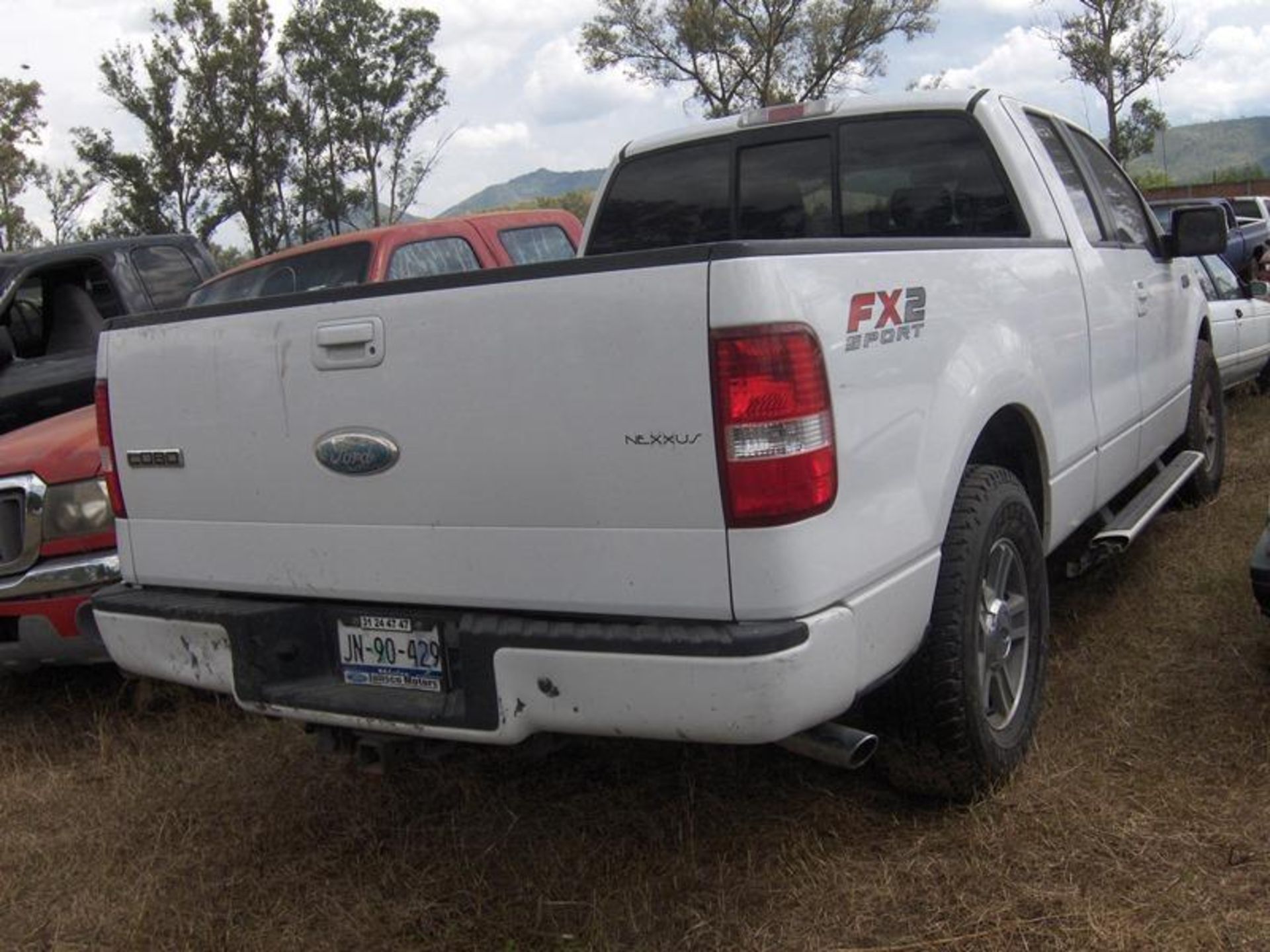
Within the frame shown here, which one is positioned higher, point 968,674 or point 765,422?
point 765,422

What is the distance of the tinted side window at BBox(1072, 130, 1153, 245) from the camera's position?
15.5ft

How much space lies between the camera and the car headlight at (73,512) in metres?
4.22

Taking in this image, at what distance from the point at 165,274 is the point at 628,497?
195 inches

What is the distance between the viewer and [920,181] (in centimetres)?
408

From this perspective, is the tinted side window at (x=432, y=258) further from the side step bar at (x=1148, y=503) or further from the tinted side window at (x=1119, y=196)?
the side step bar at (x=1148, y=503)

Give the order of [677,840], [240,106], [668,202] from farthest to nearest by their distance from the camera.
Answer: [240,106], [668,202], [677,840]

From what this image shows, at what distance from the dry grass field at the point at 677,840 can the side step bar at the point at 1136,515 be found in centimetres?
35

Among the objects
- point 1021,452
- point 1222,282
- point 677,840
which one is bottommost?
point 677,840

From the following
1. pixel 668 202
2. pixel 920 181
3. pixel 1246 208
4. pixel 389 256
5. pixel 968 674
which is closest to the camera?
pixel 968 674

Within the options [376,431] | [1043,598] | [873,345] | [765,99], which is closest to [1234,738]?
[1043,598]

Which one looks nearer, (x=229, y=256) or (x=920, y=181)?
(x=920, y=181)

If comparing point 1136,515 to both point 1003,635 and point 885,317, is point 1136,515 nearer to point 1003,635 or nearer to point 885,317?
point 1003,635

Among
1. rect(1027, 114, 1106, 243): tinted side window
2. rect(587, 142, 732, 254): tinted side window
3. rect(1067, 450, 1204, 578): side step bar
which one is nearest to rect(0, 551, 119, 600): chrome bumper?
rect(587, 142, 732, 254): tinted side window

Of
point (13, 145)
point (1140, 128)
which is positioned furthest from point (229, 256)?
point (1140, 128)
